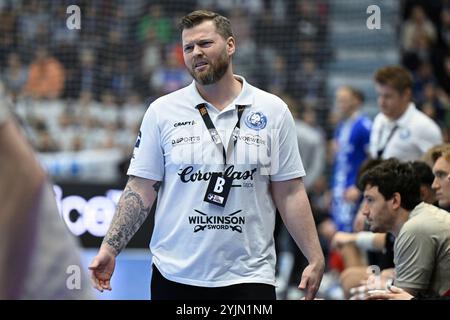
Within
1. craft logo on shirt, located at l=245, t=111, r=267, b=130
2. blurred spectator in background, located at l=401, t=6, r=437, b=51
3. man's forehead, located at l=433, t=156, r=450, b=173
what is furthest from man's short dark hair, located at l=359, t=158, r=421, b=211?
blurred spectator in background, located at l=401, t=6, r=437, b=51

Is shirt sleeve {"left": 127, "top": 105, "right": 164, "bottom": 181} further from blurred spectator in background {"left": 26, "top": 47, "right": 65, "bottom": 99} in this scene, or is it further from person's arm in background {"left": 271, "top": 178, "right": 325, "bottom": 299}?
blurred spectator in background {"left": 26, "top": 47, "right": 65, "bottom": 99}

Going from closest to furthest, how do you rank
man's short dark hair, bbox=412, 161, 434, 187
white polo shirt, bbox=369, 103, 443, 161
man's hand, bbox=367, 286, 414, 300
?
man's hand, bbox=367, 286, 414, 300, man's short dark hair, bbox=412, 161, 434, 187, white polo shirt, bbox=369, 103, 443, 161

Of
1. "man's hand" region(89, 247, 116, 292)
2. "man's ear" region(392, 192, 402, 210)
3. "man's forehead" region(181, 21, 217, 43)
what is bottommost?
"man's hand" region(89, 247, 116, 292)

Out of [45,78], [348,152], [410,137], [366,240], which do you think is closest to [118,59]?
[45,78]

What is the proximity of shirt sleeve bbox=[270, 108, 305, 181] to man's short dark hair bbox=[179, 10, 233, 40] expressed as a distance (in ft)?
1.54

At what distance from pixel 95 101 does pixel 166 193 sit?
28.9 ft

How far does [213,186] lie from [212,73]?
1.72 feet

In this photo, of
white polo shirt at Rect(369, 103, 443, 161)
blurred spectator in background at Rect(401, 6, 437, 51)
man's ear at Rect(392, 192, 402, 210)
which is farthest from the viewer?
blurred spectator in background at Rect(401, 6, 437, 51)

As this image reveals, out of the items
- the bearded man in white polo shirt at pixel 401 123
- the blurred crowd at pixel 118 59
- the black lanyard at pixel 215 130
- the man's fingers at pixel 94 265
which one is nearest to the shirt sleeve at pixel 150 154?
the black lanyard at pixel 215 130

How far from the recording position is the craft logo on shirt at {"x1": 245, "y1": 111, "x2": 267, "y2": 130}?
430 cm

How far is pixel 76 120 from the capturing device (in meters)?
12.7

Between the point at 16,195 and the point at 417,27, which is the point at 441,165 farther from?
the point at 417,27

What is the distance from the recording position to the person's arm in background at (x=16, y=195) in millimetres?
1348
